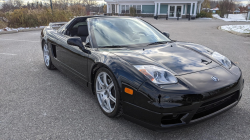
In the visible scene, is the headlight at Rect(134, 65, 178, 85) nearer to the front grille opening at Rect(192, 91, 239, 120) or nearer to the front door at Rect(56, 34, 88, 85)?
the front grille opening at Rect(192, 91, 239, 120)

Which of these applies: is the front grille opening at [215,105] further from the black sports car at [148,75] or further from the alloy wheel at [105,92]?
the alloy wheel at [105,92]

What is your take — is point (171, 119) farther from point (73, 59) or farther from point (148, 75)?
point (73, 59)

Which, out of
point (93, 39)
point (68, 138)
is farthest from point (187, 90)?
point (93, 39)

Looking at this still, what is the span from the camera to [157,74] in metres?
2.07

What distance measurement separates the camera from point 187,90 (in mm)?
1911

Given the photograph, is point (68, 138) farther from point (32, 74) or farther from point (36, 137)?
point (32, 74)

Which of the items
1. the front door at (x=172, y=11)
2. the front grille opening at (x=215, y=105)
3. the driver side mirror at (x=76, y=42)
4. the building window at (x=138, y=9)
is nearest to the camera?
the front grille opening at (x=215, y=105)

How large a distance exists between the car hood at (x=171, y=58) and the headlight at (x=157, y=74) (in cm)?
9

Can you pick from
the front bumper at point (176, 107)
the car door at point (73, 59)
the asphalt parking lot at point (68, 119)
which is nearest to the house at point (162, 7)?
the car door at point (73, 59)

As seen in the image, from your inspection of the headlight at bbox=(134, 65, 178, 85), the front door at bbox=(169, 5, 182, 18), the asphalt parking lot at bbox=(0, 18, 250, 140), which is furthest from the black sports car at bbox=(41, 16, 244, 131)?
the front door at bbox=(169, 5, 182, 18)

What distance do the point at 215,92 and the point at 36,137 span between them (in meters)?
2.04

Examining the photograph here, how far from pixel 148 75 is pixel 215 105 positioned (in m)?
0.83

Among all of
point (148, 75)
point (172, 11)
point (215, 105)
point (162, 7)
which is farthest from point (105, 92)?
point (162, 7)

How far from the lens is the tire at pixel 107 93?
2312mm
